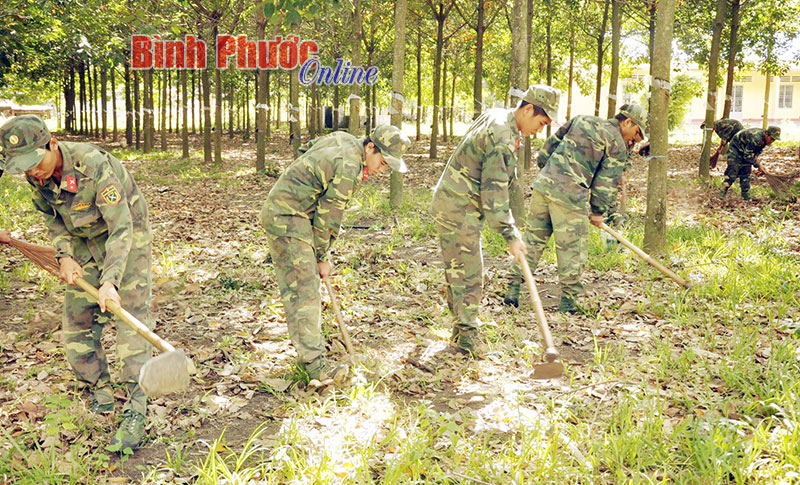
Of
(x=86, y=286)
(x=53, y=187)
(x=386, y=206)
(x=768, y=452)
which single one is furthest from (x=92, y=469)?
(x=386, y=206)

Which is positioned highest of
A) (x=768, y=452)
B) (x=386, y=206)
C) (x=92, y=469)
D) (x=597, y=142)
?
(x=597, y=142)

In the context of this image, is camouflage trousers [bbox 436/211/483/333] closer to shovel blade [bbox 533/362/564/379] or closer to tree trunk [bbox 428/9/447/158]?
shovel blade [bbox 533/362/564/379]

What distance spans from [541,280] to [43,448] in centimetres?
495

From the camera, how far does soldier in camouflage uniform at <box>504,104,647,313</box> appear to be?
6016 mm

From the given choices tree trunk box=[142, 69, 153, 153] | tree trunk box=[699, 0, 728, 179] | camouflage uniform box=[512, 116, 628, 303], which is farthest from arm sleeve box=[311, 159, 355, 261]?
tree trunk box=[142, 69, 153, 153]

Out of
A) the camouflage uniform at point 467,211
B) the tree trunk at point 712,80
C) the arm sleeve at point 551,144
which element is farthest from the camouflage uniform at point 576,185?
the tree trunk at point 712,80

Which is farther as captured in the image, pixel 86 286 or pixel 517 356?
pixel 517 356

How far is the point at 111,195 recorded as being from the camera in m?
3.68

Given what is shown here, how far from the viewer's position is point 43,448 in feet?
12.0

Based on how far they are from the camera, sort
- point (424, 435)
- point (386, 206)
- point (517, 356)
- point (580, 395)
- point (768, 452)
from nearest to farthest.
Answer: point (768, 452)
point (424, 435)
point (580, 395)
point (517, 356)
point (386, 206)

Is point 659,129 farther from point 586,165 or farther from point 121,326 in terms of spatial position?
point 121,326

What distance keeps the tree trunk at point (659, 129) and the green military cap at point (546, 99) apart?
256 cm

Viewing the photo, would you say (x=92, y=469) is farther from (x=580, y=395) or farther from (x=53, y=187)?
(x=580, y=395)

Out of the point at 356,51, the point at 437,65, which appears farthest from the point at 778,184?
the point at 437,65
